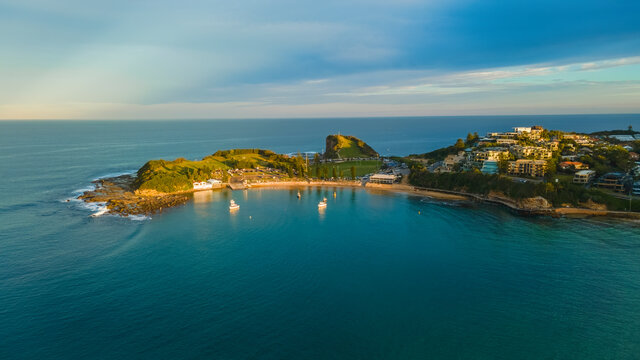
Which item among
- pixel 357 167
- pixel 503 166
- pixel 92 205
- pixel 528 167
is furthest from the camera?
pixel 357 167

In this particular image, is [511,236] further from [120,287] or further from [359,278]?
[120,287]

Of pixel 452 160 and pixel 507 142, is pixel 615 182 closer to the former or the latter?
pixel 452 160

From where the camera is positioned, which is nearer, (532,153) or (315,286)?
(315,286)

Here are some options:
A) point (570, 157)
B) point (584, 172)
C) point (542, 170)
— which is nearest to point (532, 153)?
point (570, 157)

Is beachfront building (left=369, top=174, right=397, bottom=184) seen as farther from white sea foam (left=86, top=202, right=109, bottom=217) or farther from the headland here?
white sea foam (left=86, top=202, right=109, bottom=217)

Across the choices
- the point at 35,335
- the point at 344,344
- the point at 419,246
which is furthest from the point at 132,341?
the point at 419,246

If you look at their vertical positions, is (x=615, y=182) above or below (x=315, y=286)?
above

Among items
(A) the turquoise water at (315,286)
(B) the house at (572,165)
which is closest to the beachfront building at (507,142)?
(B) the house at (572,165)
